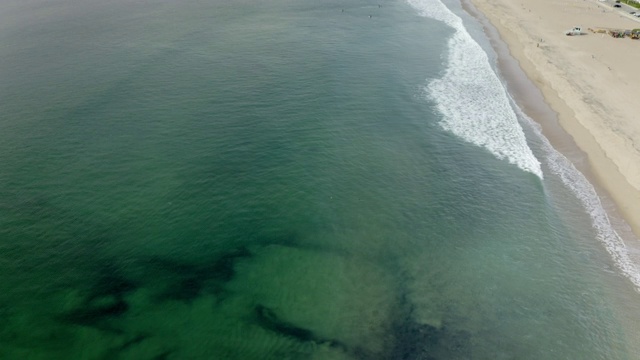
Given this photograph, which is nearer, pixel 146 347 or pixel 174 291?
pixel 146 347

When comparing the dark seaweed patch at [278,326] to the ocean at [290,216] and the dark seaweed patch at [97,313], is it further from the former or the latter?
the dark seaweed patch at [97,313]

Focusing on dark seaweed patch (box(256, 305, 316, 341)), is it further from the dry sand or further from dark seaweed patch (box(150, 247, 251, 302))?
the dry sand

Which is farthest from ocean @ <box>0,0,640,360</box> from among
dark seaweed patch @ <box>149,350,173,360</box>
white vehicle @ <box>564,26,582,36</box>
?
white vehicle @ <box>564,26,582,36</box>

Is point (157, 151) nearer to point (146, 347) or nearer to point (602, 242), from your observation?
point (146, 347)

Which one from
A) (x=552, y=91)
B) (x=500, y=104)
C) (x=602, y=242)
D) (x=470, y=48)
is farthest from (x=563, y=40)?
(x=602, y=242)

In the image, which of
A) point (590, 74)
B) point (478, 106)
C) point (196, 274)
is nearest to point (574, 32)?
point (590, 74)

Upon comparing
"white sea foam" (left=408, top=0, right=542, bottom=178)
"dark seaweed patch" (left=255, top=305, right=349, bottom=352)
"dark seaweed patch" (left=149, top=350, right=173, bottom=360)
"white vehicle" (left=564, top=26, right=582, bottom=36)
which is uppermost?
"white vehicle" (left=564, top=26, right=582, bottom=36)
